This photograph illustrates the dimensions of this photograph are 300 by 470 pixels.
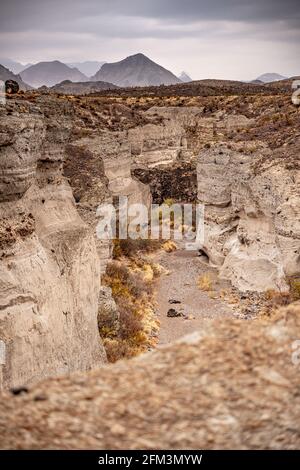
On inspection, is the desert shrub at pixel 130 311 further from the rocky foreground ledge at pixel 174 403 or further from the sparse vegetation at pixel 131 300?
the rocky foreground ledge at pixel 174 403

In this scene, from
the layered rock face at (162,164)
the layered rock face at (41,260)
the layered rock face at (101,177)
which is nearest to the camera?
the layered rock face at (41,260)

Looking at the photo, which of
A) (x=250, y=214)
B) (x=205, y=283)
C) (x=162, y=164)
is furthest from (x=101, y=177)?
(x=162, y=164)

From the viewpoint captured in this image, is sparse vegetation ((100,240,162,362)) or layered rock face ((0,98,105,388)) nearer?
layered rock face ((0,98,105,388))

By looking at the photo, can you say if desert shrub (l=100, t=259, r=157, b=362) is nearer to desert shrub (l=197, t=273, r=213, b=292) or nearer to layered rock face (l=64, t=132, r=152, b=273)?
layered rock face (l=64, t=132, r=152, b=273)

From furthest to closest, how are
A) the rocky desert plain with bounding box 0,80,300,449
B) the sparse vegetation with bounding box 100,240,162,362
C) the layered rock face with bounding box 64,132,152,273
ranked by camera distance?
the sparse vegetation with bounding box 100,240,162,362, the layered rock face with bounding box 64,132,152,273, the rocky desert plain with bounding box 0,80,300,449

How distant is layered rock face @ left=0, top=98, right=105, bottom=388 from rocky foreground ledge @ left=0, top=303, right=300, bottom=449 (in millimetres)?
4630

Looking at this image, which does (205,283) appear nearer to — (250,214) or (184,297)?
(184,297)

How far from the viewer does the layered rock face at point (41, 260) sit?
9.30 metres

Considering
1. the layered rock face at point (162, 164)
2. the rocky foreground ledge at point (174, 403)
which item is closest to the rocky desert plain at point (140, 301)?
the rocky foreground ledge at point (174, 403)

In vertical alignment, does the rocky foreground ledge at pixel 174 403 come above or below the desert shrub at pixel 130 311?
above

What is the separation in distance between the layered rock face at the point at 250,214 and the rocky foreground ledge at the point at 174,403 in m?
14.8

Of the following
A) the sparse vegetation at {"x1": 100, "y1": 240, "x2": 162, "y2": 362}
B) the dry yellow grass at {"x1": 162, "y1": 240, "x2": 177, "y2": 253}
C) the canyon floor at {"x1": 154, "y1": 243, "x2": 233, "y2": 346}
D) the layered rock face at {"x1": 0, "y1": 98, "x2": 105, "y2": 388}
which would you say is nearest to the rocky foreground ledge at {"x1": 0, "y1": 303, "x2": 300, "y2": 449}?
the layered rock face at {"x1": 0, "y1": 98, "x2": 105, "y2": 388}

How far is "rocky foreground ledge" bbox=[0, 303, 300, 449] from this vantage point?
435 cm

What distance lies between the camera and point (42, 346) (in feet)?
32.6
